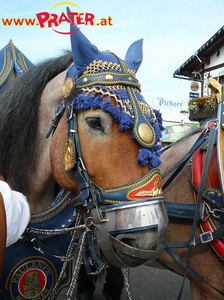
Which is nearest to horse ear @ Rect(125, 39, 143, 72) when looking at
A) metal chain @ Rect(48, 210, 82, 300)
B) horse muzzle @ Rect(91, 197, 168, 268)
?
horse muzzle @ Rect(91, 197, 168, 268)

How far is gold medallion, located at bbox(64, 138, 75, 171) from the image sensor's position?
4.34 feet

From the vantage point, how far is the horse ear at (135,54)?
1.58 m

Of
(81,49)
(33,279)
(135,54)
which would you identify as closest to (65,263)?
(33,279)

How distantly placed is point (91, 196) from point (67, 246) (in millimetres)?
729

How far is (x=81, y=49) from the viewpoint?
1366 mm

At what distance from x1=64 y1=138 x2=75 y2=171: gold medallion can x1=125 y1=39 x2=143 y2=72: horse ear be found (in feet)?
2.00

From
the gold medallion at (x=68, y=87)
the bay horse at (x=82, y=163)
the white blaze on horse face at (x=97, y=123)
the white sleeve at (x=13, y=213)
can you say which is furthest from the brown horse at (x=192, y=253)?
the white sleeve at (x=13, y=213)

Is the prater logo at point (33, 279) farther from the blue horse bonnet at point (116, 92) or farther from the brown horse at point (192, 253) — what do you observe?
the blue horse bonnet at point (116, 92)

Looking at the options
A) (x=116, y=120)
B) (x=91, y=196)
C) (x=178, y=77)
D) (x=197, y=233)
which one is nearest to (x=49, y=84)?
(x=116, y=120)

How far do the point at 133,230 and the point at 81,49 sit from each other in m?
0.95

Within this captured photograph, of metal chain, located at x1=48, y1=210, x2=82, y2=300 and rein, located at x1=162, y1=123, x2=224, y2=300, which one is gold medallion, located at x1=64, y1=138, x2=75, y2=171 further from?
rein, located at x1=162, y1=123, x2=224, y2=300

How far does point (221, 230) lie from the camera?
1483 mm

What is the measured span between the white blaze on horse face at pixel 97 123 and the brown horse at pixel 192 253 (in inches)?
30.3

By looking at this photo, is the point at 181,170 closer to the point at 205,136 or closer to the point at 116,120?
the point at 205,136
